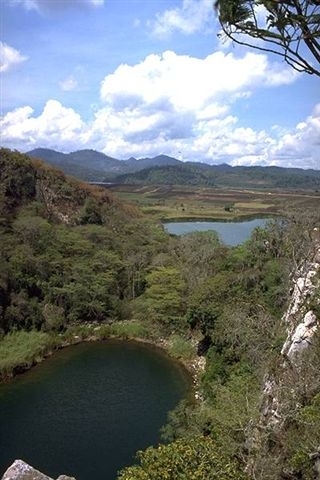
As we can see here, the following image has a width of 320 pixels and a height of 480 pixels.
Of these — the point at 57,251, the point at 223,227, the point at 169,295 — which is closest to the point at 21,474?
the point at 169,295

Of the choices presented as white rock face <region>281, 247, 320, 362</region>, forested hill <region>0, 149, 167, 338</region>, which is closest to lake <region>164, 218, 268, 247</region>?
forested hill <region>0, 149, 167, 338</region>

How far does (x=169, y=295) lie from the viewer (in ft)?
120

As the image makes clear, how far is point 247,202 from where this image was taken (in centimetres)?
13325

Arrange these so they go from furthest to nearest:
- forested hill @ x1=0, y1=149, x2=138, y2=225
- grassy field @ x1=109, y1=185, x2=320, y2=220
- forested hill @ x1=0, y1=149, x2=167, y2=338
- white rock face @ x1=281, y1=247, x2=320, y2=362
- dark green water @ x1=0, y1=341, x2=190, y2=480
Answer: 1. grassy field @ x1=109, y1=185, x2=320, y2=220
2. forested hill @ x1=0, y1=149, x2=138, y2=225
3. forested hill @ x1=0, y1=149, x2=167, y2=338
4. dark green water @ x1=0, y1=341, x2=190, y2=480
5. white rock face @ x1=281, y1=247, x2=320, y2=362

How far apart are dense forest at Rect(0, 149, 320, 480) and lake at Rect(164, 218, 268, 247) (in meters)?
22.7

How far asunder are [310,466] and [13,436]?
16.3m

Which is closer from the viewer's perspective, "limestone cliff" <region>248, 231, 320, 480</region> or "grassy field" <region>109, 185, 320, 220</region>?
"limestone cliff" <region>248, 231, 320, 480</region>

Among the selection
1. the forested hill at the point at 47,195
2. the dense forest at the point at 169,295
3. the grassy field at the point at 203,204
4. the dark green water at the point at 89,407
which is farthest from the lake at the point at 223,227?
the dark green water at the point at 89,407

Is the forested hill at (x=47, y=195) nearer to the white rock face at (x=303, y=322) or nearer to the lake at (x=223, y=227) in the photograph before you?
the lake at (x=223, y=227)

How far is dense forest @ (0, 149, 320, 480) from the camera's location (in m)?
15.4

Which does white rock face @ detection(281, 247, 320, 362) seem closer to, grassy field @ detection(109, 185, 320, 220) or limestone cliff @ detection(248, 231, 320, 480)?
limestone cliff @ detection(248, 231, 320, 480)

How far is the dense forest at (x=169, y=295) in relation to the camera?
15414mm

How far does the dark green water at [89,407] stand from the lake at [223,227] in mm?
41093

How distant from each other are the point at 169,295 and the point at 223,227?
2104 inches
